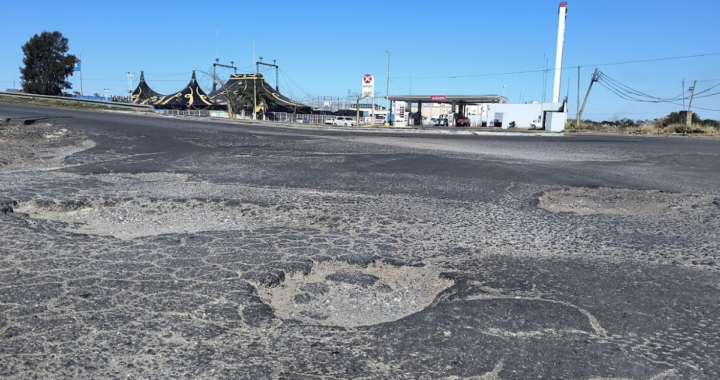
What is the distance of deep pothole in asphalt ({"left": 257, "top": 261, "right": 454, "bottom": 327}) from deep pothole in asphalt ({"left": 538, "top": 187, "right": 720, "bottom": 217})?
360cm

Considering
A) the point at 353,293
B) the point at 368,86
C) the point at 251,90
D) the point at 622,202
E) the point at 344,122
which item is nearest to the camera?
the point at 353,293

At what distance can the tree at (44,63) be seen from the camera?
46.9 meters

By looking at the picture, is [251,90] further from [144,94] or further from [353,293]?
[353,293]

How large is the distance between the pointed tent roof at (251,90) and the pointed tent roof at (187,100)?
2.50 meters

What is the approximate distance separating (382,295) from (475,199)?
411 cm

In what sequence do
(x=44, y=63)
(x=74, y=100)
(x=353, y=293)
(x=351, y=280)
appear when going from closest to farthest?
(x=353, y=293) → (x=351, y=280) → (x=74, y=100) → (x=44, y=63)

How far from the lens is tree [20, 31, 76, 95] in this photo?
154 ft

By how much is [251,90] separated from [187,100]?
9430mm

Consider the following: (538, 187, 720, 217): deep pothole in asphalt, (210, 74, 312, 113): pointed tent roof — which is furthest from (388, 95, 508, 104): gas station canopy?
(538, 187, 720, 217): deep pothole in asphalt

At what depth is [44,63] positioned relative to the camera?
157ft

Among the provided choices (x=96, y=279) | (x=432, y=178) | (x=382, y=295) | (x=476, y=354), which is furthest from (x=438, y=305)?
(x=432, y=178)

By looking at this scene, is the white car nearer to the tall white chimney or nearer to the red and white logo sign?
the red and white logo sign

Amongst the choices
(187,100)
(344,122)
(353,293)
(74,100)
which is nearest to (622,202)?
(353,293)

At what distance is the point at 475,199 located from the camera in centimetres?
751
